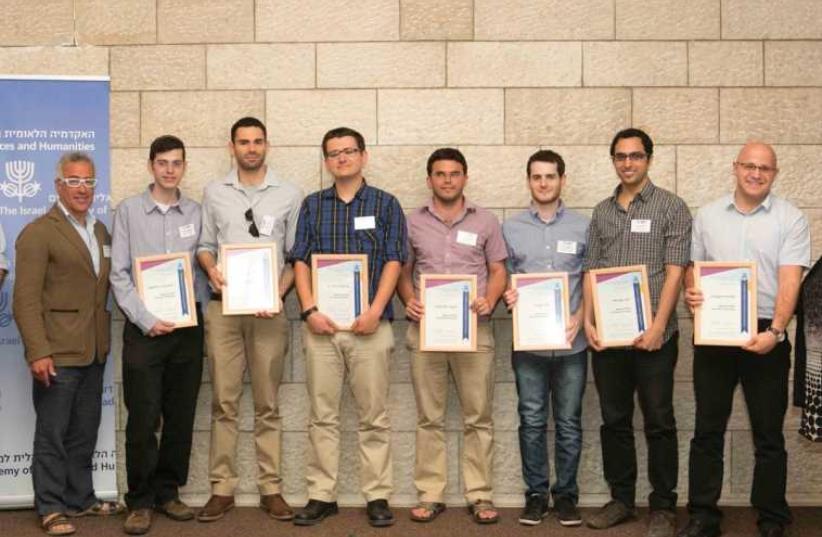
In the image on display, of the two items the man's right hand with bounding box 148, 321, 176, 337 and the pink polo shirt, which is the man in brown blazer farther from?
the pink polo shirt

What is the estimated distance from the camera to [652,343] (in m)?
4.34

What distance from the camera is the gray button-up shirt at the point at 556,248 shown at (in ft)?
15.2

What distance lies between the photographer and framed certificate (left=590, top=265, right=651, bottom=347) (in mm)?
4367

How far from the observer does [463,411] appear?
4.78 meters

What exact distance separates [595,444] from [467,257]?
4.28ft

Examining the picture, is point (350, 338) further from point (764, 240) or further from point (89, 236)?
point (764, 240)

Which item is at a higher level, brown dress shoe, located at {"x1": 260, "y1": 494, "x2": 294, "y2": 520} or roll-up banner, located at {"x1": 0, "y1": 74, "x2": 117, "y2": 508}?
roll-up banner, located at {"x1": 0, "y1": 74, "x2": 117, "y2": 508}

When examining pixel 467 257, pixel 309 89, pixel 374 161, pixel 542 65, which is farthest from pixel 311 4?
pixel 467 257

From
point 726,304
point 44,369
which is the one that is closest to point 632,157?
point 726,304

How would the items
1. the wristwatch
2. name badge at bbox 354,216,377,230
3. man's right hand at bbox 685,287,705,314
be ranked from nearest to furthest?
1. the wristwatch
2. man's right hand at bbox 685,287,705,314
3. name badge at bbox 354,216,377,230

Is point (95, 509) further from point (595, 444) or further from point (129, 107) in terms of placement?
point (595, 444)

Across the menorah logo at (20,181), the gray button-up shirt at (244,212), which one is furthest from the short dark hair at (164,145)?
the menorah logo at (20,181)

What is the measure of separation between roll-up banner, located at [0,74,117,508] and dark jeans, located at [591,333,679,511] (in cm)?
261

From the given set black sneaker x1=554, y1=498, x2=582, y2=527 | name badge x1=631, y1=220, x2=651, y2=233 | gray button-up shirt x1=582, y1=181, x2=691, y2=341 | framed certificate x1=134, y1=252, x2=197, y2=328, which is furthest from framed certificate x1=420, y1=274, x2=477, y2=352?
framed certificate x1=134, y1=252, x2=197, y2=328
